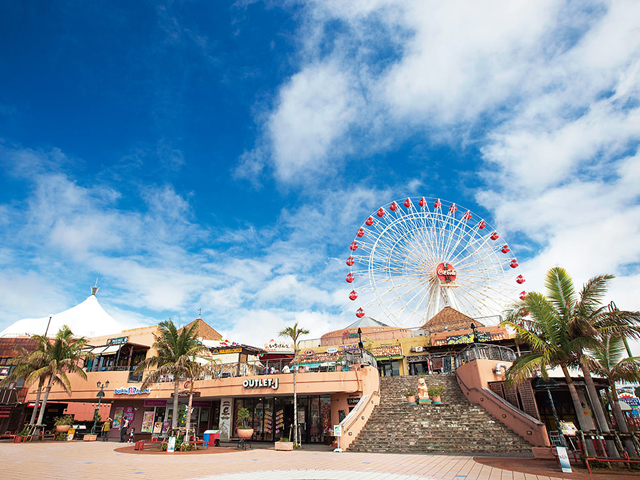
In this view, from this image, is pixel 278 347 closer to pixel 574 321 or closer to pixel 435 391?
pixel 435 391

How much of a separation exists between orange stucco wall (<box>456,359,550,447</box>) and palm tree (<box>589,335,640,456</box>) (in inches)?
146

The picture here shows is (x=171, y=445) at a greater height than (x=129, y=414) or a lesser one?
lesser

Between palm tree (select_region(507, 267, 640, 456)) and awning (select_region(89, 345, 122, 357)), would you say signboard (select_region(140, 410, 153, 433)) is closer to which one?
awning (select_region(89, 345, 122, 357))

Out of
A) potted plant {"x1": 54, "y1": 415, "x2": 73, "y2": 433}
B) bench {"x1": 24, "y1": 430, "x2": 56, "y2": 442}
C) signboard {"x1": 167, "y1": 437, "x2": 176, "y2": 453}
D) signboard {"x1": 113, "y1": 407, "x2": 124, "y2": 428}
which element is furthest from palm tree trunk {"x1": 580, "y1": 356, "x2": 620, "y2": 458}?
signboard {"x1": 113, "y1": 407, "x2": 124, "y2": 428}

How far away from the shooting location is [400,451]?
17656 millimetres

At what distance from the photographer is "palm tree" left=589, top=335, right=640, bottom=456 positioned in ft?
40.9

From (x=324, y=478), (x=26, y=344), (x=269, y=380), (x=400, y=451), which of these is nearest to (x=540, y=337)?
(x=400, y=451)

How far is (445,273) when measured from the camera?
133 ft

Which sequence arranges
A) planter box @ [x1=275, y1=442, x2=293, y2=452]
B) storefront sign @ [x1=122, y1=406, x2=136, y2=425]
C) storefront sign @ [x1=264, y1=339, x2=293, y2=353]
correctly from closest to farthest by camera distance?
planter box @ [x1=275, y1=442, x2=293, y2=452] → storefront sign @ [x1=122, y1=406, x2=136, y2=425] → storefront sign @ [x1=264, y1=339, x2=293, y2=353]

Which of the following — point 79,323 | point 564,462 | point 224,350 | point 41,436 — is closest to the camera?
point 564,462

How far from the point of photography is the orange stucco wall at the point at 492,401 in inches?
645

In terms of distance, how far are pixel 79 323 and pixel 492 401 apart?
63.1 metres

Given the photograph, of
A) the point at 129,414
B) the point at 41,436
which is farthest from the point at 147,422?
the point at 41,436

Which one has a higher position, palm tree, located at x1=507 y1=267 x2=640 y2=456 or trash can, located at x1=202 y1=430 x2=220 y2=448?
palm tree, located at x1=507 y1=267 x2=640 y2=456
